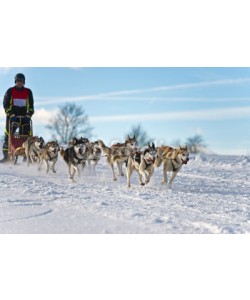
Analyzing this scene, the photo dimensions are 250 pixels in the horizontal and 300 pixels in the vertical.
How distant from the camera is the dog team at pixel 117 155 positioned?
7852 mm

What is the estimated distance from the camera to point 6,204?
5996mm

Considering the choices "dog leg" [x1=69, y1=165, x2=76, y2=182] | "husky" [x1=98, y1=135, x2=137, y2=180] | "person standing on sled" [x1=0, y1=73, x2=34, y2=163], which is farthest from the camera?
"person standing on sled" [x1=0, y1=73, x2=34, y2=163]

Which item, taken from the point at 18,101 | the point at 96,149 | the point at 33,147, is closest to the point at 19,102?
the point at 18,101

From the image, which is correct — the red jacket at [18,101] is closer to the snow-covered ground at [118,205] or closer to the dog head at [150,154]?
the snow-covered ground at [118,205]

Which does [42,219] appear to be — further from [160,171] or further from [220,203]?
[160,171]

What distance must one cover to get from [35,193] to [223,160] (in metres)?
8.50

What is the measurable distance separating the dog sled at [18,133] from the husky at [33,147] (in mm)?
459

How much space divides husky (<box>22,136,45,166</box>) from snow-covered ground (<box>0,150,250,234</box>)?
76cm

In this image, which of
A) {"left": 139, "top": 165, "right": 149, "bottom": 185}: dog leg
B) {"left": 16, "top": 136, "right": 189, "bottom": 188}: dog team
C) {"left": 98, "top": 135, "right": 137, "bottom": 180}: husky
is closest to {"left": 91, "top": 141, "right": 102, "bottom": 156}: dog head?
{"left": 16, "top": 136, "right": 189, "bottom": 188}: dog team

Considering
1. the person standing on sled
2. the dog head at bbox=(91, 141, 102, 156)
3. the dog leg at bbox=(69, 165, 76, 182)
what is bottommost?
the dog leg at bbox=(69, 165, 76, 182)

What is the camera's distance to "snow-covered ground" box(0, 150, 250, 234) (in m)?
4.91

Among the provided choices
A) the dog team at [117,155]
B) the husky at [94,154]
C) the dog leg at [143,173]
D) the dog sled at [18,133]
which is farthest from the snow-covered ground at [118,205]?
the dog sled at [18,133]

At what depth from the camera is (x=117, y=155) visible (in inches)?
376

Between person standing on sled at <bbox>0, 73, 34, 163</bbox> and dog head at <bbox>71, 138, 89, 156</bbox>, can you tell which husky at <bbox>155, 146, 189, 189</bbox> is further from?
person standing on sled at <bbox>0, 73, 34, 163</bbox>
